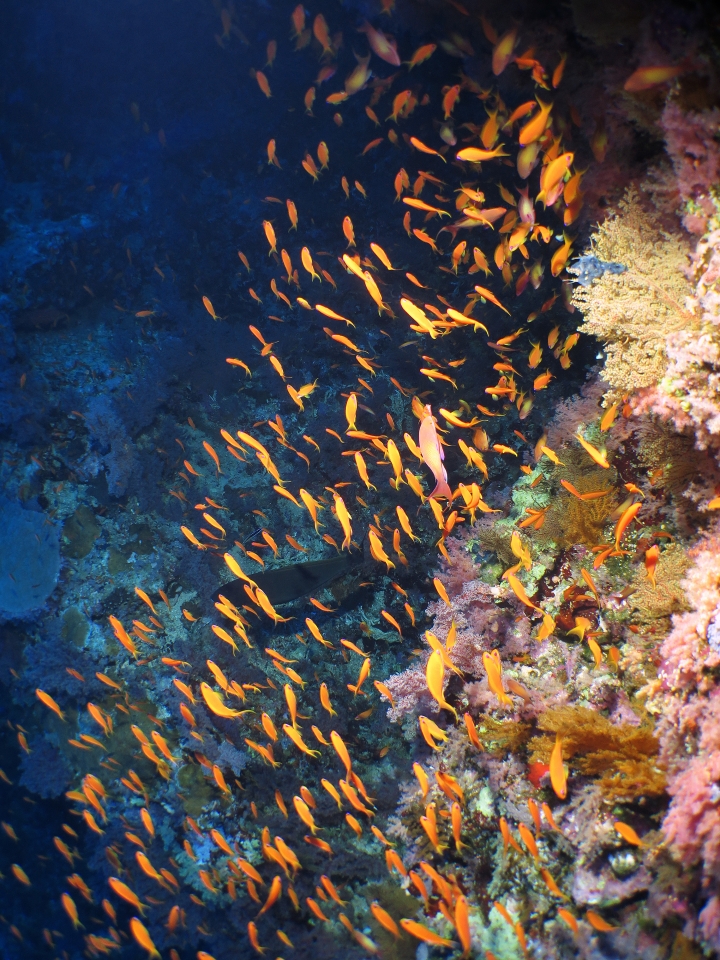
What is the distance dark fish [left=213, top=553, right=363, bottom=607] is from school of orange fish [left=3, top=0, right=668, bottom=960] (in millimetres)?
262

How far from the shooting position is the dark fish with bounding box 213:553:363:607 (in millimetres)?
4977

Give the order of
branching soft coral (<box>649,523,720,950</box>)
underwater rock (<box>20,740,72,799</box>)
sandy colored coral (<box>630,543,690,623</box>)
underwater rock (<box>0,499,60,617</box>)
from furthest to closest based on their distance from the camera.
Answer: underwater rock (<box>0,499,60,617</box>), underwater rock (<box>20,740,72,799</box>), sandy colored coral (<box>630,543,690,623</box>), branching soft coral (<box>649,523,720,950</box>)

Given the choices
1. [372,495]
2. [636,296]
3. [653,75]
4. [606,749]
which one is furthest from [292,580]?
[653,75]

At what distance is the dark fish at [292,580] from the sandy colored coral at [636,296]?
3293mm

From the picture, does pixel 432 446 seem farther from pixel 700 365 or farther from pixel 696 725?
pixel 696 725

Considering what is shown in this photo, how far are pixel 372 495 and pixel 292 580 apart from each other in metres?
1.33

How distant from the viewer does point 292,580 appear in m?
4.98

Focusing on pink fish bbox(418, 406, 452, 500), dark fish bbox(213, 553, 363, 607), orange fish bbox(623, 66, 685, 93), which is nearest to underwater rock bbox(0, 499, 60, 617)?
dark fish bbox(213, 553, 363, 607)

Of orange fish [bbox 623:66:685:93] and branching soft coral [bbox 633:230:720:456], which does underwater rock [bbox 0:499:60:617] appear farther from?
orange fish [bbox 623:66:685:93]

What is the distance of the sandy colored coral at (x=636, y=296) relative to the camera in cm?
263

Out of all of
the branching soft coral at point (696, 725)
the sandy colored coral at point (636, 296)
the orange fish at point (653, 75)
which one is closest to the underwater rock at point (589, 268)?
the sandy colored coral at point (636, 296)

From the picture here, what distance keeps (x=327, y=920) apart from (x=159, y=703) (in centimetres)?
277

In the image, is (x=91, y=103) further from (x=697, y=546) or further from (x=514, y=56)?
(x=697, y=546)

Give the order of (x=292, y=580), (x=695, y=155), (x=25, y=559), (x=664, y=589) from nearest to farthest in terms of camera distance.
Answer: (x=695, y=155), (x=664, y=589), (x=292, y=580), (x=25, y=559)
